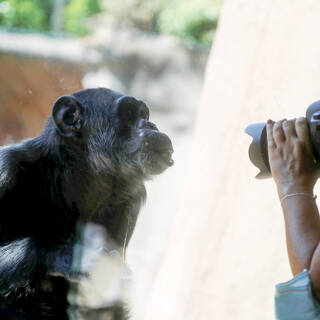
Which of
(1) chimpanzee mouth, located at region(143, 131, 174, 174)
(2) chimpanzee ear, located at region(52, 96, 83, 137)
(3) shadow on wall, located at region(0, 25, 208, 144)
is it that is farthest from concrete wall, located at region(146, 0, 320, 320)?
(2) chimpanzee ear, located at region(52, 96, 83, 137)

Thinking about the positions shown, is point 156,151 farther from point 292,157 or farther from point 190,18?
point 190,18

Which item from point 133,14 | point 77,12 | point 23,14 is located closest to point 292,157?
point 23,14

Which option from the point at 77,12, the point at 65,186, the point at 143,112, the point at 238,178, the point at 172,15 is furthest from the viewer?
the point at 172,15

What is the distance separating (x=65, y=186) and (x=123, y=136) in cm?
19

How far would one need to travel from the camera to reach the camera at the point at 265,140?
903 mm

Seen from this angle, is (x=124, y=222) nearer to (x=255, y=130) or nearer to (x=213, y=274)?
(x=255, y=130)

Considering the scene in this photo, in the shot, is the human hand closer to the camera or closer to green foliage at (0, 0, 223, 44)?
the camera

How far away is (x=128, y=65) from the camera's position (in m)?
2.37

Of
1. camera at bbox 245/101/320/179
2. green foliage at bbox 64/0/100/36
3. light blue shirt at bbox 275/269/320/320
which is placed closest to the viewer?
light blue shirt at bbox 275/269/320/320

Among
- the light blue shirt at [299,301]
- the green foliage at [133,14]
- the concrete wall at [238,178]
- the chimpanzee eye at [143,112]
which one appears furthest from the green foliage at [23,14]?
the light blue shirt at [299,301]

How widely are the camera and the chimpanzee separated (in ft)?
0.68

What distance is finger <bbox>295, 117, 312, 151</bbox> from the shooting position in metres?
0.91

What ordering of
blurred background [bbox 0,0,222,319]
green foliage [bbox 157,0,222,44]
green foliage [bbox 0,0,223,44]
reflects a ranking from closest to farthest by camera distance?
1. blurred background [bbox 0,0,222,319]
2. green foliage [bbox 0,0,223,44]
3. green foliage [bbox 157,0,222,44]

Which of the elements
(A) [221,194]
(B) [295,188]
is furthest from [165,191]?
(B) [295,188]
